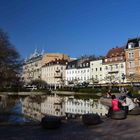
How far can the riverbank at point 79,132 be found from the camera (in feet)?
48.4

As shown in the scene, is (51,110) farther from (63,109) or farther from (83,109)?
(83,109)

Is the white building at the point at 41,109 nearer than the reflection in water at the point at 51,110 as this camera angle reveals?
No

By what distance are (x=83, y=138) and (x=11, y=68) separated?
172ft

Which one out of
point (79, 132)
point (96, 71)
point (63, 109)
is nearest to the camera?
point (79, 132)

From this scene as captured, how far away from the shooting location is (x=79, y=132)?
53.5ft

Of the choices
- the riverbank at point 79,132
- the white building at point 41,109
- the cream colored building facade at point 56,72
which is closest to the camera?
the riverbank at point 79,132

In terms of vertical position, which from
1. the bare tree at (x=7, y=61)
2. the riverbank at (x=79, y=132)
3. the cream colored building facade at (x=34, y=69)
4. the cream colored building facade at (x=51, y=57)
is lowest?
the riverbank at (x=79, y=132)

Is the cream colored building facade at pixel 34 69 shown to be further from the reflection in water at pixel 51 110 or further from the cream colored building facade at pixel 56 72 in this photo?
the reflection in water at pixel 51 110

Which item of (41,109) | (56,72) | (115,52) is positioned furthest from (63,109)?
(56,72)

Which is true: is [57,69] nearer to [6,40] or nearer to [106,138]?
[6,40]

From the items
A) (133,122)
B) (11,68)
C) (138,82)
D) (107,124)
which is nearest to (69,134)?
(107,124)

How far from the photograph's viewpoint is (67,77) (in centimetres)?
14775

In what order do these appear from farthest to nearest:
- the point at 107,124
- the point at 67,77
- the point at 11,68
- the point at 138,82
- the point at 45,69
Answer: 1. the point at 45,69
2. the point at 67,77
3. the point at 138,82
4. the point at 11,68
5. the point at 107,124

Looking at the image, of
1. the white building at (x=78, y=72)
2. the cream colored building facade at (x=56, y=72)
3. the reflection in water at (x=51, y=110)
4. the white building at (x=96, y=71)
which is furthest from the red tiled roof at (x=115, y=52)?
the reflection in water at (x=51, y=110)
